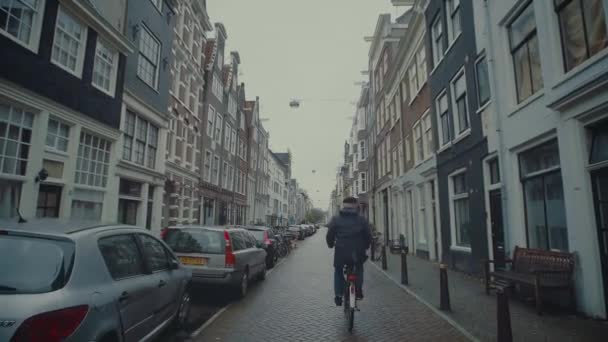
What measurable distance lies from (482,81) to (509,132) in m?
2.40

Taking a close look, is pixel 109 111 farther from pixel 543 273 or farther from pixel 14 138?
pixel 543 273

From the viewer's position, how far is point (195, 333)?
5258 mm

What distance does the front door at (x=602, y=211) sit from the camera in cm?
588

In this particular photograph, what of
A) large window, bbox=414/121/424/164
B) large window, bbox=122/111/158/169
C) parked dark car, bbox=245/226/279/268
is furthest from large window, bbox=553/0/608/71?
large window, bbox=122/111/158/169

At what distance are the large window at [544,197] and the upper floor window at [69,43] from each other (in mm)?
11935

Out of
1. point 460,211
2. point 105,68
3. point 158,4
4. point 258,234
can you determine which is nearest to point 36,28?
point 105,68

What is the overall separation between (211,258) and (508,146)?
727 cm

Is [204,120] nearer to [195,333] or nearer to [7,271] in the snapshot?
[195,333]

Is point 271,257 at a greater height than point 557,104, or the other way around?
point 557,104

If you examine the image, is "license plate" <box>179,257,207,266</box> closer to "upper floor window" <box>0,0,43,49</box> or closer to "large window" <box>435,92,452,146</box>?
"upper floor window" <box>0,0,43,49</box>

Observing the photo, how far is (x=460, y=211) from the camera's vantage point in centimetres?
1229

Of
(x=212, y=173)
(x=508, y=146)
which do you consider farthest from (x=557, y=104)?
(x=212, y=173)

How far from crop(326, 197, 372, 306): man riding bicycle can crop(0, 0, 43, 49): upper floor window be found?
8.29 m

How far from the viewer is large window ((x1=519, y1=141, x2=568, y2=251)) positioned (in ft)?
23.2
